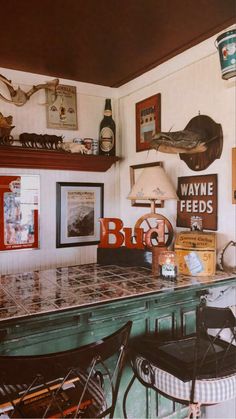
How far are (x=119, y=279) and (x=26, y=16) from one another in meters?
1.69

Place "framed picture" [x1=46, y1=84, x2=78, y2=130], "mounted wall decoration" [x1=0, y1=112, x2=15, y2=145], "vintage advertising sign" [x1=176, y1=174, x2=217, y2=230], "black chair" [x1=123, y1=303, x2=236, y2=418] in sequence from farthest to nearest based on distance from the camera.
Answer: "framed picture" [x1=46, y1=84, x2=78, y2=130]
"mounted wall decoration" [x1=0, y1=112, x2=15, y2=145]
"vintage advertising sign" [x1=176, y1=174, x2=217, y2=230]
"black chair" [x1=123, y1=303, x2=236, y2=418]

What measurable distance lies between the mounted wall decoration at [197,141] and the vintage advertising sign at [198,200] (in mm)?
108

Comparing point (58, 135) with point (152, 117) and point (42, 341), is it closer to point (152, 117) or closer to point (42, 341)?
point (152, 117)

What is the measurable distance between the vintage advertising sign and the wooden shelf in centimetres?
84

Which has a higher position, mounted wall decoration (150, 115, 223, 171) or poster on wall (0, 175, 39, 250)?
mounted wall decoration (150, 115, 223, 171)

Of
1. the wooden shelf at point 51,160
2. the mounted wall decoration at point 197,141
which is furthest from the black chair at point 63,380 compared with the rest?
the wooden shelf at point 51,160

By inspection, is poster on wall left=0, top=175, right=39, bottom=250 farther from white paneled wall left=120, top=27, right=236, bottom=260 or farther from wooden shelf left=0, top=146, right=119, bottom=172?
white paneled wall left=120, top=27, right=236, bottom=260

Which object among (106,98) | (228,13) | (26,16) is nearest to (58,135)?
(106,98)

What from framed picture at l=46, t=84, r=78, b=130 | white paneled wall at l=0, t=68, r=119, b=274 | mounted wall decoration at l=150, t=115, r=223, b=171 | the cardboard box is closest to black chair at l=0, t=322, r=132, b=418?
the cardboard box

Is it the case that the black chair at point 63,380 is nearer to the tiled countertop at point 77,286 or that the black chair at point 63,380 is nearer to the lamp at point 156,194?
the tiled countertop at point 77,286

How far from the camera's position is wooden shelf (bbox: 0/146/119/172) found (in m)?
2.74

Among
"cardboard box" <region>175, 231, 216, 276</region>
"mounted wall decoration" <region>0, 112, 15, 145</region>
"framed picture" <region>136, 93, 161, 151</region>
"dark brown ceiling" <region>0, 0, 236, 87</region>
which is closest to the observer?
"dark brown ceiling" <region>0, 0, 236, 87</region>

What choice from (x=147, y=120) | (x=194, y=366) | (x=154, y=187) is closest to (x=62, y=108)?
(x=147, y=120)

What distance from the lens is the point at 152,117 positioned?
2.97 metres
